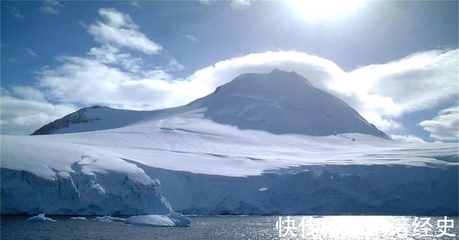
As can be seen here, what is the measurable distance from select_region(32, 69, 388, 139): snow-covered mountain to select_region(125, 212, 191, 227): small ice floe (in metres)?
46.2

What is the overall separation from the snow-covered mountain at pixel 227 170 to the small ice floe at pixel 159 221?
4.85 m

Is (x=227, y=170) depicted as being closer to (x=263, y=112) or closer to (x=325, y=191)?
(x=325, y=191)

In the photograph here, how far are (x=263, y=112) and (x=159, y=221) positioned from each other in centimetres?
5519

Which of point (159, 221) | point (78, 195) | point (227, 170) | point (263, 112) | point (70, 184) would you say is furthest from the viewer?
point (263, 112)

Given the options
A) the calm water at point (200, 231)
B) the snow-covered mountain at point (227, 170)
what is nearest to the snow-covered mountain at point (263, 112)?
the snow-covered mountain at point (227, 170)

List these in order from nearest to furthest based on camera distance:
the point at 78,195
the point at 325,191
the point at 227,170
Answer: the point at 78,195, the point at 325,191, the point at 227,170

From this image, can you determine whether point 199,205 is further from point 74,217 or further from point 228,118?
point 228,118

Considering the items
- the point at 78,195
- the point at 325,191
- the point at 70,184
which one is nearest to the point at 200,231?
the point at 78,195

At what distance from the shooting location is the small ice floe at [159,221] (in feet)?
99.8

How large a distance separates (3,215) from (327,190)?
3089 cm

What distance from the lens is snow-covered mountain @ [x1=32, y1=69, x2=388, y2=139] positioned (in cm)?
8100

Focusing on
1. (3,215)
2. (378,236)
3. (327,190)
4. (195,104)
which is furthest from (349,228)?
(195,104)

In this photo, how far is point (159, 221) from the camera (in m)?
31.0

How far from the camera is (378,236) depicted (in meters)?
29.2
